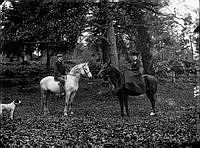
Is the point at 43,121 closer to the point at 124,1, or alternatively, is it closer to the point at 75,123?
the point at 75,123

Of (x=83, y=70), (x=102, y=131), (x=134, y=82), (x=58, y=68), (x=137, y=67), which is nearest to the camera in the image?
(x=102, y=131)

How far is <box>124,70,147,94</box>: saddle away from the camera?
1401cm

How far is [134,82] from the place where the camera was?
14.1 m

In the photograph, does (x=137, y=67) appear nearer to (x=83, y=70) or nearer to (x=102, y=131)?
(x=83, y=70)

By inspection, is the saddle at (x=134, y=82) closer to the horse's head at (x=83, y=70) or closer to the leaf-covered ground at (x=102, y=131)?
the leaf-covered ground at (x=102, y=131)

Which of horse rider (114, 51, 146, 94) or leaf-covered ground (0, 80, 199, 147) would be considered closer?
leaf-covered ground (0, 80, 199, 147)

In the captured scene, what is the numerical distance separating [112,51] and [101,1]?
3.30 metres

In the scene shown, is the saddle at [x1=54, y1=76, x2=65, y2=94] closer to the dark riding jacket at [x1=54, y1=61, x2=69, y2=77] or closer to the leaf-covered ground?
the dark riding jacket at [x1=54, y1=61, x2=69, y2=77]

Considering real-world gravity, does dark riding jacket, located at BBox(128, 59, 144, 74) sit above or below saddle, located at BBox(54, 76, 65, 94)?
above

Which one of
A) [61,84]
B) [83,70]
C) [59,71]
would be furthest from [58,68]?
[83,70]

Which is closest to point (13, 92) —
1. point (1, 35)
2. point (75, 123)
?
point (1, 35)

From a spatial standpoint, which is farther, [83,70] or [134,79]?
[83,70]

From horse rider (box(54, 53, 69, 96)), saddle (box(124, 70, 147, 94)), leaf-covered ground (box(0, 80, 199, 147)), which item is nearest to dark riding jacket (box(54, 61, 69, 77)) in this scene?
horse rider (box(54, 53, 69, 96))

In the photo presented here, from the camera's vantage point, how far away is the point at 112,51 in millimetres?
20984
